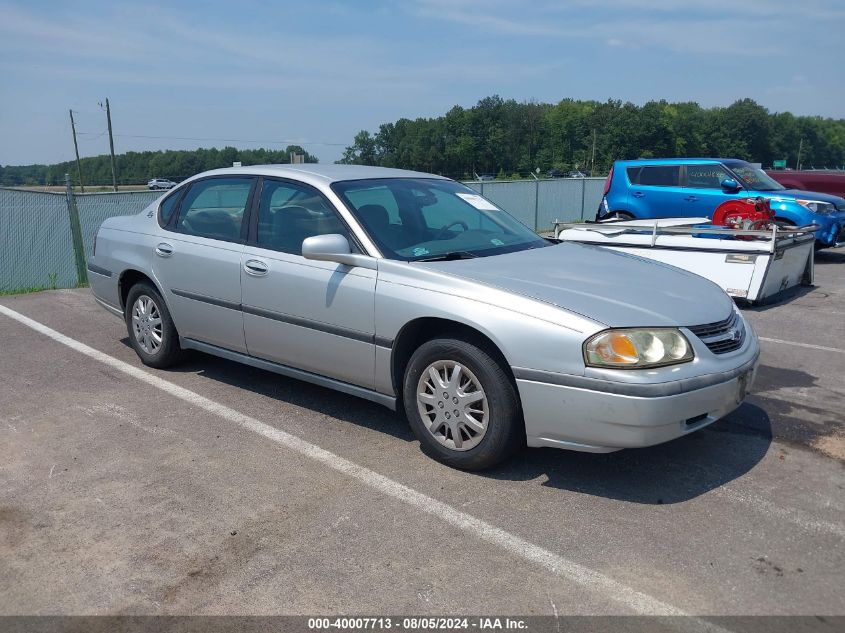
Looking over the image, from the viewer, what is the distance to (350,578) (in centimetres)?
303

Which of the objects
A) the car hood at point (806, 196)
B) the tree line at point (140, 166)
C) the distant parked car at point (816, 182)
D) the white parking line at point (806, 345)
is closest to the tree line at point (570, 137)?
the tree line at point (140, 166)

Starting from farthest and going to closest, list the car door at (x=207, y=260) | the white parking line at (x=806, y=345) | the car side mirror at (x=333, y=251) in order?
the white parking line at (x=806, y=345)
the car door at (x=207, y=260)
the car side mirror at (x=333, y=251)

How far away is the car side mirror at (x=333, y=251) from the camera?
4309 millimetres

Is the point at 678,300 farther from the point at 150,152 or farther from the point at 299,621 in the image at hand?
the point at 150,152

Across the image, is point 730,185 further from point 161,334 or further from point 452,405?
point 452,405

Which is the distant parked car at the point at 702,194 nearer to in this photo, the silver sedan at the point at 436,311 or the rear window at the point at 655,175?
the rear window at the point at 655,175

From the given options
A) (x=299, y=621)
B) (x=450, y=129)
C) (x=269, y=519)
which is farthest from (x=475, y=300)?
(x=450, y=129)

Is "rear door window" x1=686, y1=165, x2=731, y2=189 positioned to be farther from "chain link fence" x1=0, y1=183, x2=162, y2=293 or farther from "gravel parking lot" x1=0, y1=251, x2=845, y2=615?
"chain link fence" x1=0, y1=183, x2=162, y2=293

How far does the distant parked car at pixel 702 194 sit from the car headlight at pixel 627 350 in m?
9.73

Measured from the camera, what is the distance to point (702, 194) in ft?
42.7

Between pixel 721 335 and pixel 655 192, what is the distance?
10200mm

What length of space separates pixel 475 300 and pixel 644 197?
10668mm

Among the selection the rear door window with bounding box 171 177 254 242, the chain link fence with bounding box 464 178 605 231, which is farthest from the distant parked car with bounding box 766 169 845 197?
the rear door window with bounding box 171 177 254 242

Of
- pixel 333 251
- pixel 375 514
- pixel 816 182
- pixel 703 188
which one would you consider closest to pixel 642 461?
pixel 375 514
